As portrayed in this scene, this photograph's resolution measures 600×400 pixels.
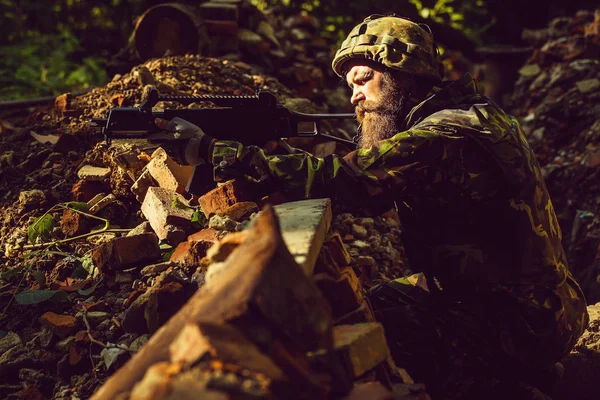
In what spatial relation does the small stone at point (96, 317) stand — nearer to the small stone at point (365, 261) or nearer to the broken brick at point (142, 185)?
the broken brick at point (142, 185)

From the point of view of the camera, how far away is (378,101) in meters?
3.39

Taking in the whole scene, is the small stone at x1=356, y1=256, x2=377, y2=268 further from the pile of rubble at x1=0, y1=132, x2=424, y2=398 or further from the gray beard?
the gray beard

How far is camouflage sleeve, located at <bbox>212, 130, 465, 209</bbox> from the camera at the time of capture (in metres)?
2.90

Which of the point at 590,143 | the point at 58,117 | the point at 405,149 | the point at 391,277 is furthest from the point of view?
the point at 590,143

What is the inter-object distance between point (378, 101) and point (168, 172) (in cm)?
124

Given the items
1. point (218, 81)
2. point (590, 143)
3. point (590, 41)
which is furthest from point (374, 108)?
point (590, 41)

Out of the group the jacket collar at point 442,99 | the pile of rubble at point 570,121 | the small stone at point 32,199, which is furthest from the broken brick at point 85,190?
the pile of rubble at point 570,121

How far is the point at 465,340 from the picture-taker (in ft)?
10.4

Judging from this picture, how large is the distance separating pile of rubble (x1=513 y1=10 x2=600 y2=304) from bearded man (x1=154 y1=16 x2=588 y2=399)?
6.86ft

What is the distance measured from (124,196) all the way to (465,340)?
211cm

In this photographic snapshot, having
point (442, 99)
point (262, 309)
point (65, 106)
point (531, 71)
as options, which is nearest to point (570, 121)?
point (531, 71)

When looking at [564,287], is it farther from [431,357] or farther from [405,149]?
[405,149]

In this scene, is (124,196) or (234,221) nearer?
(234,221)

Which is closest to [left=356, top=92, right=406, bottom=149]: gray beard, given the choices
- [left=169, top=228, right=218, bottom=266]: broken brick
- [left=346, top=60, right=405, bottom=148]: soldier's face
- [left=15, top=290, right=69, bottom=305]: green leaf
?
[left=346, top=60, right=405, bottom=148]: soldier's face
